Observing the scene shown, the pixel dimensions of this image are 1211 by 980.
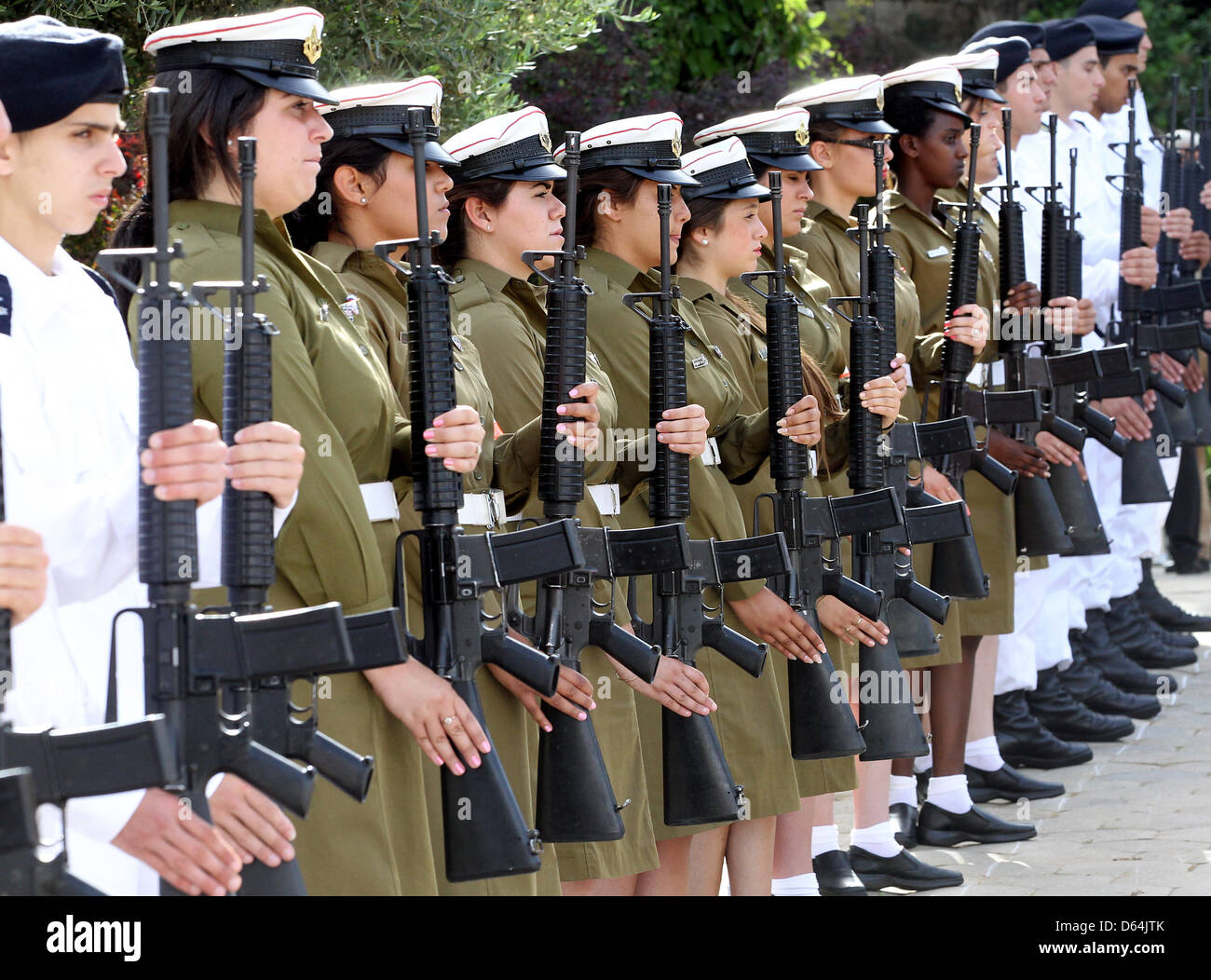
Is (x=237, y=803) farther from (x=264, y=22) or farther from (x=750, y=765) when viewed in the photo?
(x=750, y=765)

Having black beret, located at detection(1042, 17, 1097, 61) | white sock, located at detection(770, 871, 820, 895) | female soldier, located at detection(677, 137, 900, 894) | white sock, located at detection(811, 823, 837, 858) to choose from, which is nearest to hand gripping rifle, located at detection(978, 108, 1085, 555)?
white sock, located at detection(811, 823, 837, 858)

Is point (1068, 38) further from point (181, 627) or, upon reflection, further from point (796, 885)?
point (181, 627)

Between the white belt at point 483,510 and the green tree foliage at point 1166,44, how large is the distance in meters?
12.5

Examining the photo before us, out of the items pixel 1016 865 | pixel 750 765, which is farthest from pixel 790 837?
pixel 1016 865

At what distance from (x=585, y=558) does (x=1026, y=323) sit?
10.6 feet

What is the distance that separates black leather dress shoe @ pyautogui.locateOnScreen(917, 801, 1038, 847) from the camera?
21.8 ft

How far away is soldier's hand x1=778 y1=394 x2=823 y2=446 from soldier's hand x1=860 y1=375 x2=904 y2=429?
513mm

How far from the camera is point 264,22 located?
12.0ft

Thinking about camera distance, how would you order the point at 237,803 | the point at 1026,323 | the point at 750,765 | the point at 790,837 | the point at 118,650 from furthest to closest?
1. the point at 1026,323
2. the point at 790,837
3. the point at 750,765
4. the point at 118,650
5. the point at 237,803

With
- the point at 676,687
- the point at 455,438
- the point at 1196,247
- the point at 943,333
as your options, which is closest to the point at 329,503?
the point at 455,438

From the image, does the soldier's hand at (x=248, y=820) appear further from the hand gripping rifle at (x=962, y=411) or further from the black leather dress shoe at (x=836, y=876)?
the hand gripping rifle at (x=962, y=411)

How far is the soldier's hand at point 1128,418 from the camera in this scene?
27.8 feet

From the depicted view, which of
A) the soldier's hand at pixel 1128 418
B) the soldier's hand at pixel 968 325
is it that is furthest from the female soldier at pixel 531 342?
the soldier's hand at pixel 1128 418

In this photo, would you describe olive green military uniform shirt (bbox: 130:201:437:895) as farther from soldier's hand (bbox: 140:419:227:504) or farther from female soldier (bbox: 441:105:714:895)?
female soldier (bbox: 441:105:714:895)
